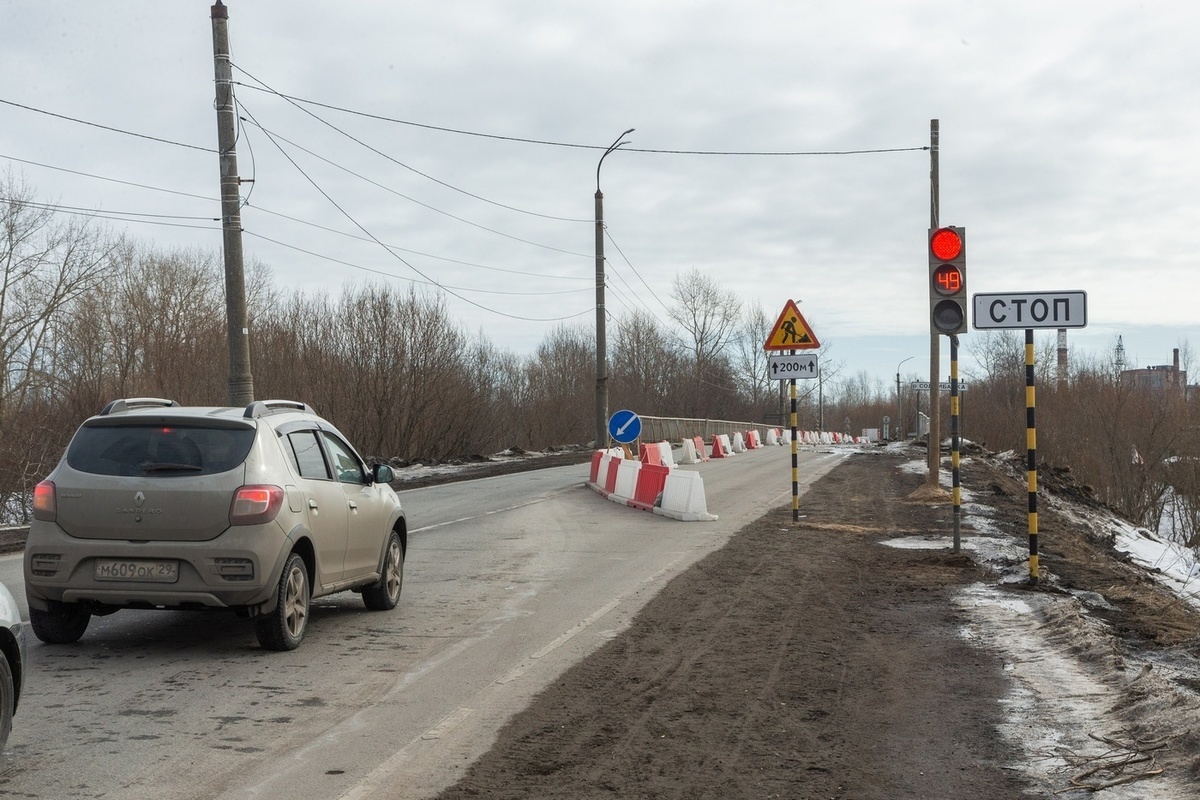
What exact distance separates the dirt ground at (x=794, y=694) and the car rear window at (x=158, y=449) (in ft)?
9.24

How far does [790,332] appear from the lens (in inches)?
686

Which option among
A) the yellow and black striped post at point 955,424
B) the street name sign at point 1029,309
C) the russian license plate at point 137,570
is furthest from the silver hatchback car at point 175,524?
the yellow and black striped post at point 955,424

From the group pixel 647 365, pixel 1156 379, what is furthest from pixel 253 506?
pixel 647 365

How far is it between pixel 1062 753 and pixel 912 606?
15.7ft

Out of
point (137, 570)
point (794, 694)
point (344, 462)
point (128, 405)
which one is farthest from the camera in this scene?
point (344, 462)

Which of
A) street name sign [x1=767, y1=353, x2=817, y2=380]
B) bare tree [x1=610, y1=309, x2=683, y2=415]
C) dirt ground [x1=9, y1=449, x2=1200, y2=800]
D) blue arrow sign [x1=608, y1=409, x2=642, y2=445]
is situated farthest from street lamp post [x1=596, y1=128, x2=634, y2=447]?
bare tree [x1=610, y1=309, x2=683, y2=415]

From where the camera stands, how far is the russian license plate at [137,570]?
737cm

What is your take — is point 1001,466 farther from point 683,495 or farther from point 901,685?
point 901,685

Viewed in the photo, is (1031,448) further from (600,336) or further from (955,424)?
(600,336)

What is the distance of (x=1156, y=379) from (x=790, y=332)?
4261 centimetres

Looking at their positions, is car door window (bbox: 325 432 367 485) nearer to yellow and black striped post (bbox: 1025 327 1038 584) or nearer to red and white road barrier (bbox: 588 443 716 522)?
yellow and black striped post (bbox: 1025 327 1038 584)

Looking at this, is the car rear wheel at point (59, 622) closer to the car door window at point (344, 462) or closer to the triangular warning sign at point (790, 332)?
the car door window at point (344, 462)

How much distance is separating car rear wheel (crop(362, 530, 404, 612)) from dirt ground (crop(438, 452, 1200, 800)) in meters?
2.31

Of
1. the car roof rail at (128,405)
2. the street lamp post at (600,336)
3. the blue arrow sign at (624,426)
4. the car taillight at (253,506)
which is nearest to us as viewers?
the car taillight at (253,506)
